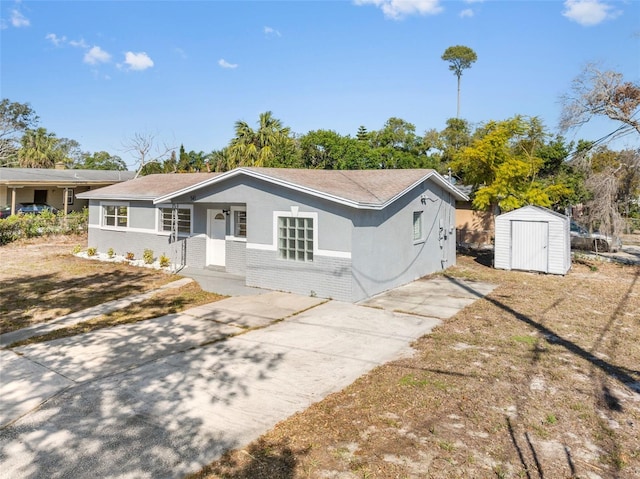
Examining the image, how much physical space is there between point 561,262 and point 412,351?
965 centimetres

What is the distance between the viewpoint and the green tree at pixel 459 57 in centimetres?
5688

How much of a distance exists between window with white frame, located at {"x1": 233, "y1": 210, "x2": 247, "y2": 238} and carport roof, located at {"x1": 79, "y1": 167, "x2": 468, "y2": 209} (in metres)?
1.44

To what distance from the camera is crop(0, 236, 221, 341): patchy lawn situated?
28.8ft

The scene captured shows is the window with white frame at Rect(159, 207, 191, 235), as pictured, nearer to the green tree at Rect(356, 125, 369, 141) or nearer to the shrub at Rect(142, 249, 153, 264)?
the shrub at Rect(142, 249, 153, 264)

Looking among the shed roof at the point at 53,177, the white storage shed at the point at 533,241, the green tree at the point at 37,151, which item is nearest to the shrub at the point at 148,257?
the white storage shed at the point at 533,241

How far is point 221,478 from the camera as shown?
11.7 feet

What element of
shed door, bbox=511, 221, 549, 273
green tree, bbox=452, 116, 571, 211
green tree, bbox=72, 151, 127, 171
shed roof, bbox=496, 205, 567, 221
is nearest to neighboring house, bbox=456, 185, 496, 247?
green tree, bbox=452, 116, 571, 211

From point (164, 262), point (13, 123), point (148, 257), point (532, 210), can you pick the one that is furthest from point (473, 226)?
point (13, 123)

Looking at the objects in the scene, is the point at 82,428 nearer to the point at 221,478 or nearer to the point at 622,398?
the point at 221,478

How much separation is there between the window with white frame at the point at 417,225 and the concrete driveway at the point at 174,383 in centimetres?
496

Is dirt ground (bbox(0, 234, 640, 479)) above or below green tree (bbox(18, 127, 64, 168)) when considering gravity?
below

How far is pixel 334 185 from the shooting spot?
11.3 m

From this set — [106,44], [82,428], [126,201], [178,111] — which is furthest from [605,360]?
[178,111]

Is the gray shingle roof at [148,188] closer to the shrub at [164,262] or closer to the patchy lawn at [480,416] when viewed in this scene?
the shrub at [164,262]
